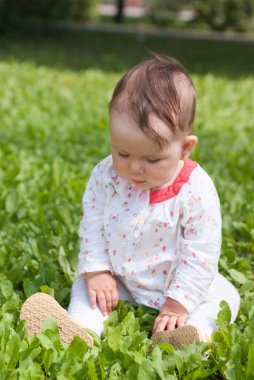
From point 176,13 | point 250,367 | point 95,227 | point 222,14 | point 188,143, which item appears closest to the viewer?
point 250,367

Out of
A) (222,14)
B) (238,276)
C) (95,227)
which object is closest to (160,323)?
(95,227)

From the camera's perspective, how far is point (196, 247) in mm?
2529

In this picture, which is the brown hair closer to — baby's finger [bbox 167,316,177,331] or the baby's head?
the baby's head

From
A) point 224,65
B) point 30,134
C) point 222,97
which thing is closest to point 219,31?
point 224,65

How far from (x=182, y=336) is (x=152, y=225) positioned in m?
0.44

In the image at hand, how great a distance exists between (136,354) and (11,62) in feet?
23.1

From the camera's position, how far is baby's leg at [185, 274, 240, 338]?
2.54 m

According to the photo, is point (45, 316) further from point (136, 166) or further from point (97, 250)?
point (136, 166)

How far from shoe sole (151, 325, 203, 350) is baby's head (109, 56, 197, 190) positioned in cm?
55

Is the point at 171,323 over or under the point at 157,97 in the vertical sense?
under

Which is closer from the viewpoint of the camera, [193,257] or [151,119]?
[151,119]

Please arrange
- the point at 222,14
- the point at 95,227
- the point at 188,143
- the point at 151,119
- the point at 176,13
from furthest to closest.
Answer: the point at 176,13 < the point at 222,14 < the point at 95,227 < the point at 188,143 < the point at 151,119

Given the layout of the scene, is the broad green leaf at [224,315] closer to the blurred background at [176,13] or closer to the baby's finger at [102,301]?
the baby's finger at [102,301]

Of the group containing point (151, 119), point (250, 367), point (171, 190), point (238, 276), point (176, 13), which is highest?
point (151, 119)
